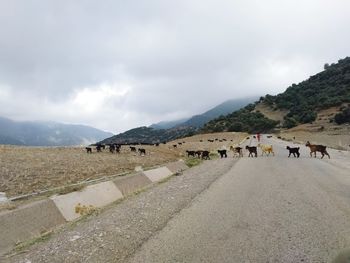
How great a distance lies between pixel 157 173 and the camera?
77.8 feet

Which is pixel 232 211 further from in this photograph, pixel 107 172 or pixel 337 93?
pixel 337 93

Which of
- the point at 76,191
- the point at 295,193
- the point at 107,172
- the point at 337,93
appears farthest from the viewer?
the point at 337,93

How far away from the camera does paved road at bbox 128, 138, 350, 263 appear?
7.55 meters

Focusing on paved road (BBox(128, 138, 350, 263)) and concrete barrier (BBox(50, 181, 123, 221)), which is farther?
concrete barrier (BBox(50, 181, 123, 221))

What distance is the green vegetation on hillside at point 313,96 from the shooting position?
144625mm

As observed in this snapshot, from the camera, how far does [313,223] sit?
962 cm

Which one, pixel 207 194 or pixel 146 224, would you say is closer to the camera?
pixel 146 224

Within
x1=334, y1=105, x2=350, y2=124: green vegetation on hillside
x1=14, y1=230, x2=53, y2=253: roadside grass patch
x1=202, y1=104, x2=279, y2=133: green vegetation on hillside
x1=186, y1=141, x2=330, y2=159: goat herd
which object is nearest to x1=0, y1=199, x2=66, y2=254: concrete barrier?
x1=14, y1=230, x2=53, y2=253: roadside grass patch

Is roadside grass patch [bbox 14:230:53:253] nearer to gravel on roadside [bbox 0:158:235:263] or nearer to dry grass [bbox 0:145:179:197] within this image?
gravel on roadside [bbox 0:158:235:263]

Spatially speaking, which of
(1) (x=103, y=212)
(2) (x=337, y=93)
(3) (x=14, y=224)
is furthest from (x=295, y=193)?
(2) (x=337, y=93)

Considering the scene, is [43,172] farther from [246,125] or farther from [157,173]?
[246,125]

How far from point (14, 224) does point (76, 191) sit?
359 centimetres

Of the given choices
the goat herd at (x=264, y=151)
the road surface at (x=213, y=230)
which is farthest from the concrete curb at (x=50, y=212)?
the goat herd at (x=264, y=151)

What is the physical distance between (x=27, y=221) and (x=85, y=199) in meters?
3.07
